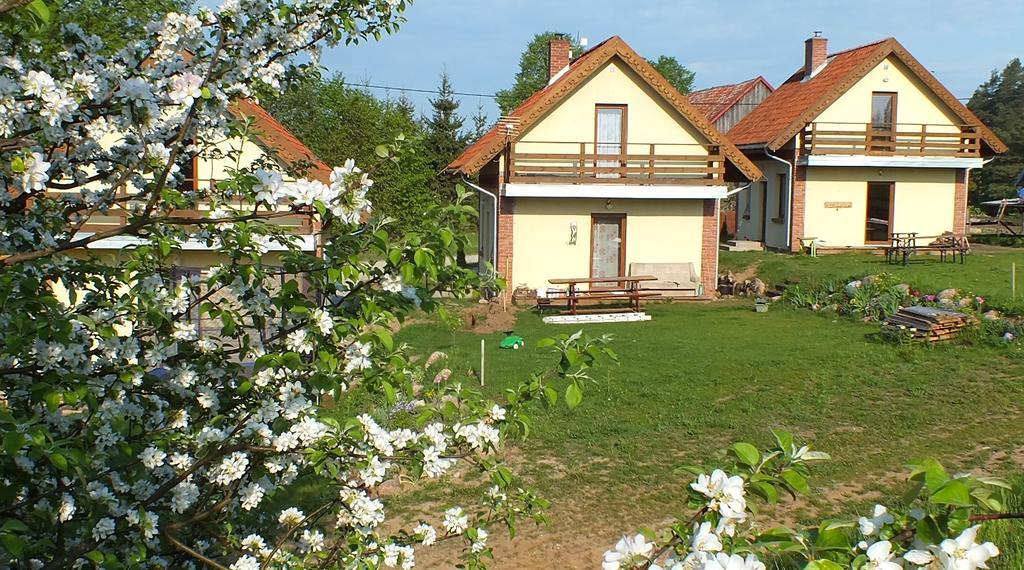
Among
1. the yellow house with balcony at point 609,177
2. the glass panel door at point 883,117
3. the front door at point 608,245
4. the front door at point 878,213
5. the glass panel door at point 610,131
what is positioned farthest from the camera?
the front door at point 878,213

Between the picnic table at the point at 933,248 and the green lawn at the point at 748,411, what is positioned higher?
the picnic table at the point at 933,248

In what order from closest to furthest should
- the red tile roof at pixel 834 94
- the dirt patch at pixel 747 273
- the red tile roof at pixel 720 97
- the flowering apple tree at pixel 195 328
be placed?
the flowering apple tree at pixel 195 328 < the dirt patch at pixel 747 273 < the red tile roof at pixel 834 94 < the red tile roof at pixel 720 97

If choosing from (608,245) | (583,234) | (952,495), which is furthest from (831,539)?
(608,245)

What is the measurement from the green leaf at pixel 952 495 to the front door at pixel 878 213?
27587mm

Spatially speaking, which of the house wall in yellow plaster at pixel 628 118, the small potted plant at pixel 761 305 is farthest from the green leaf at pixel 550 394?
the house wall in yellow plaster at pixel 628 118

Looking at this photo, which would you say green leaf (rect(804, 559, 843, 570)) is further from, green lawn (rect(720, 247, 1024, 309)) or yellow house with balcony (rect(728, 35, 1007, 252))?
yellow house with balcony (rect(728, 35, 1007, 252))

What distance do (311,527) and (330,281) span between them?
1220 mm

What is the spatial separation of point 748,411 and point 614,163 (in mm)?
12304

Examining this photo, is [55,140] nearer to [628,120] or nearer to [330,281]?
[330,281]

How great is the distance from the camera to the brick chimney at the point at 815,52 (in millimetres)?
30000

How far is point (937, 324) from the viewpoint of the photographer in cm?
1520

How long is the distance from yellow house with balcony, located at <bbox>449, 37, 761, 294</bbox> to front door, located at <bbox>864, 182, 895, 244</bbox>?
6.97 metres

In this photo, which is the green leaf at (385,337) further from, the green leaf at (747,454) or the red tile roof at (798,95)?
the red tile roof at (798,95)

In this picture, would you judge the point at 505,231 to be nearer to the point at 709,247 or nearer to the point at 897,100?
the point at 709,247
